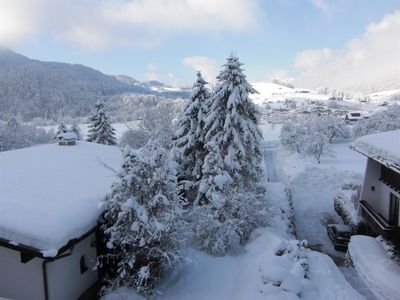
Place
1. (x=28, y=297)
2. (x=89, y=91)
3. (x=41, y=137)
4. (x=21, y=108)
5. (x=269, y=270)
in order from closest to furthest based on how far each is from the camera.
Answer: (x=28, y=297) → (x=269, y=270) → (x=41, y=137) → (x=21, y=108) → (x=89, y=91)

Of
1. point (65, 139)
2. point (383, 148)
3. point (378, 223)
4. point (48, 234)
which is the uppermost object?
point (383, 148)

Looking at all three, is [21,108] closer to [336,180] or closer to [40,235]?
[336,180]

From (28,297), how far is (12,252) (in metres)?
1.44

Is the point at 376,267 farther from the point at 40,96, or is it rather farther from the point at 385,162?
the point at 40,96

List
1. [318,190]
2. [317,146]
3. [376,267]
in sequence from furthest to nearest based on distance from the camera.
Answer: [317,146]
[318,190]
[376,267]

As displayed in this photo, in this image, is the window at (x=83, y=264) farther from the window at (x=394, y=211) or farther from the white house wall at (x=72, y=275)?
the window at (x=394, y=211)

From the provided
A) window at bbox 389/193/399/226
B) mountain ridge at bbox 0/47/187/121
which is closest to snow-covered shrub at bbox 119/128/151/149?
window at bbox 389/193/399/226

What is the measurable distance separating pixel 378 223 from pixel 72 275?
1299cm

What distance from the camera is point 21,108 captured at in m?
115

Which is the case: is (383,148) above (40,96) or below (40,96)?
below

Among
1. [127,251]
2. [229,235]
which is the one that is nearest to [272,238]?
[229,235]

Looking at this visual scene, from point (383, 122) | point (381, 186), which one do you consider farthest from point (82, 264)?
point (383, 122)

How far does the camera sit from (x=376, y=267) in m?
12.6

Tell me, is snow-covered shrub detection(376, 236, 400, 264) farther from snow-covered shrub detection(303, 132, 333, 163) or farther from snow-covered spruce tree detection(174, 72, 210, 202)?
snow-covered shrub detection(303, 132, 333, 163)
